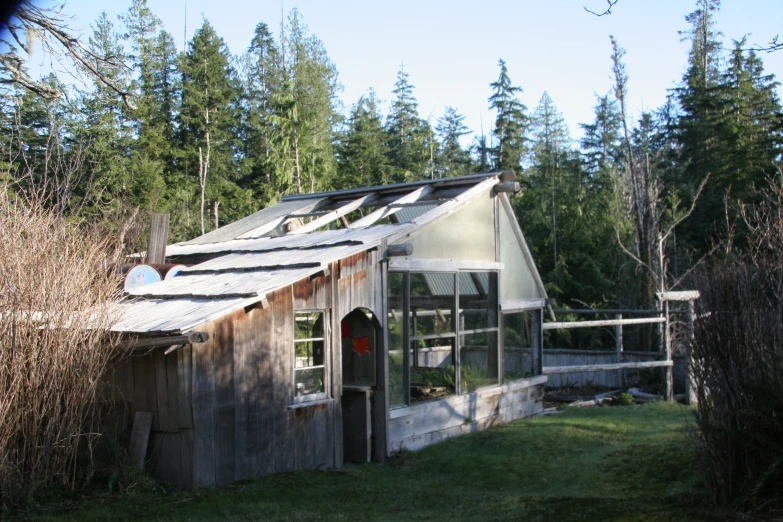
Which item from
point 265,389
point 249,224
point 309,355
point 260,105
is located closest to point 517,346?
point 309,355

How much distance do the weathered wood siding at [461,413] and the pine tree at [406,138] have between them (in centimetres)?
2000

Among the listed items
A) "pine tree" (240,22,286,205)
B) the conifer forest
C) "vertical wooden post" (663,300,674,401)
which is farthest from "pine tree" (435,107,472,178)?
"vertical wooden post" (663,300,674,401)

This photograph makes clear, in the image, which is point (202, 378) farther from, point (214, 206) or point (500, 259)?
point (214, 206)

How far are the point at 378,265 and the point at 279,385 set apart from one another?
2380mm

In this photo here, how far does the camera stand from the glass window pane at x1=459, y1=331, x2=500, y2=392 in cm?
1212

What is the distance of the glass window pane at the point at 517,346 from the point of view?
13.2 meters

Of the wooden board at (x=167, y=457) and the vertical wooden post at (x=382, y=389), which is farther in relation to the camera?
the vertical wooden post at (x=382, y=389)

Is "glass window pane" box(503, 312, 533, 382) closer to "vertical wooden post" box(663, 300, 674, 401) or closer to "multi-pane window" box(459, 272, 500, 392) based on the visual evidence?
"multi-pane window" box(459, 272, 500, 392)

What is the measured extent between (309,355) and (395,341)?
5.01ft

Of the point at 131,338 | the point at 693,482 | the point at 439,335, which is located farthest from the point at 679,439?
the point at 131,338

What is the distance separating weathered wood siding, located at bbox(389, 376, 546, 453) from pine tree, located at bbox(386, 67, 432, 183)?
65.6 ft

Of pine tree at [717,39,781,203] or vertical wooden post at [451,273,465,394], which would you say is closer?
vertical wooden post at [451,273,465,394]

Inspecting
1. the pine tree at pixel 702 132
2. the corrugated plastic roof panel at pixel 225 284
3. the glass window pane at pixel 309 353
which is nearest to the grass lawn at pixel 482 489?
the glass window pane at pixel 309 353

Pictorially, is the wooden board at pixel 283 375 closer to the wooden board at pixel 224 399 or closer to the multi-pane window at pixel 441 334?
the wooden board at pixel 224 399
